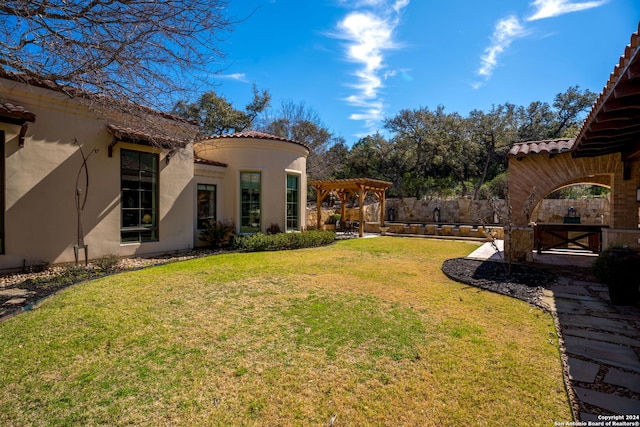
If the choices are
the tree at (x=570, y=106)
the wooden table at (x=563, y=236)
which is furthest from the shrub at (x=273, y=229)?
the tree at (x=570, y=106)

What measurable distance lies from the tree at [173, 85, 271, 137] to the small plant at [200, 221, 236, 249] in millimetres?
13607

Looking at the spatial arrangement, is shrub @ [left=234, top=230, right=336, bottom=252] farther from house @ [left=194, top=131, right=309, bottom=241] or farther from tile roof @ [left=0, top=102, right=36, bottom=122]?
tile roof @ [left=0, top=102, right=36, bottom=122]

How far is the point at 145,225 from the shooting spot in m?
9.66

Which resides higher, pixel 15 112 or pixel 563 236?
pixel 15 112

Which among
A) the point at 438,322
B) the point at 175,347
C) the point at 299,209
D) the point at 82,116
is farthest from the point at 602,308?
the point at 82,116

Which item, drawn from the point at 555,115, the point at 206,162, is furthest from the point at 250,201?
the point at 555,115

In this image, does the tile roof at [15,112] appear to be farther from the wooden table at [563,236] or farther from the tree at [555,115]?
the tree at [555,115]

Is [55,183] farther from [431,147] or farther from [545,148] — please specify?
[431,147]

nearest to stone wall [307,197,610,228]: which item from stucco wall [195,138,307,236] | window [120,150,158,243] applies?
stucco wall [195,138,307,236]

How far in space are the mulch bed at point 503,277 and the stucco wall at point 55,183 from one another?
9.52 m

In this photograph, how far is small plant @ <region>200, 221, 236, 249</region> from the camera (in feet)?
37.7

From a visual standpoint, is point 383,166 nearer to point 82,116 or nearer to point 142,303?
point 82,116

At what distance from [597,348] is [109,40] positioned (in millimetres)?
7487

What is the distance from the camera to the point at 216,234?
37.7 feet
